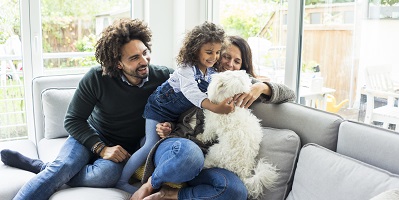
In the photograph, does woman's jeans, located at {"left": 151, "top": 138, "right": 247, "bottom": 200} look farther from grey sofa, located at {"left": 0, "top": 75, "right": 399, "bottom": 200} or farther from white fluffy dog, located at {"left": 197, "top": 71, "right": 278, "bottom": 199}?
grey sofa, located at {"left": 0, "top": 75, "right": 399, "bottom": 200}

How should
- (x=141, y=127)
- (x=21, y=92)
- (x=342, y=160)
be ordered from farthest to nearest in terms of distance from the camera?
(x=21, y=92), (x=141, y=127), (x=342, y=160)

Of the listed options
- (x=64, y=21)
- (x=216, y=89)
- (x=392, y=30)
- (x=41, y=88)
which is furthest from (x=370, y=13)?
(x=64, y=21)

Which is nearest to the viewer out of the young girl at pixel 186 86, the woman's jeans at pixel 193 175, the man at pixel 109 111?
the woman's jeans at pixel 193 175

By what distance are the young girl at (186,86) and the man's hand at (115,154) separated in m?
0.06

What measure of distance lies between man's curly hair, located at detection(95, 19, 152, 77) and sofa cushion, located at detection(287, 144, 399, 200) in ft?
3.48

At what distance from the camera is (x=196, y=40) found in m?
1.96

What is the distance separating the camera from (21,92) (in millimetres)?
3199

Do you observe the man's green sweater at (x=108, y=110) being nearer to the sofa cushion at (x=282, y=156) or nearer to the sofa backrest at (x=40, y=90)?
the sofa backrest at (x=40, y=90)

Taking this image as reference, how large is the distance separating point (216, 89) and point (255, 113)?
37 centimetres

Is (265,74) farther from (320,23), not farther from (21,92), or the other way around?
(21,92)

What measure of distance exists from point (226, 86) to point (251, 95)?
0.49 ft

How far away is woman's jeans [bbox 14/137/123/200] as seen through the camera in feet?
6.24

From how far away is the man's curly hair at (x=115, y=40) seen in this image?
211 centimetres

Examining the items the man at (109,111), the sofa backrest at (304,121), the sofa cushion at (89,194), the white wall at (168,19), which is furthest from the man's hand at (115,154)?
the white wall at (168,19)
